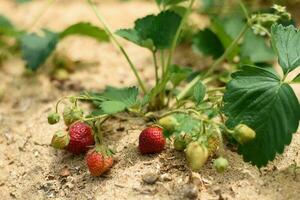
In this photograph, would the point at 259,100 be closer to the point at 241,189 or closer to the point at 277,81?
the point at 277,81

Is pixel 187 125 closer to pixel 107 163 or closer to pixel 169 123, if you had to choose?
pixel 169 123

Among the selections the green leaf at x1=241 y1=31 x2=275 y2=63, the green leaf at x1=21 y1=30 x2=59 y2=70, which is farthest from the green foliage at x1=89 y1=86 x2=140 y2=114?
the green leaf at x1=241 y1=31 x2=275 y2=63

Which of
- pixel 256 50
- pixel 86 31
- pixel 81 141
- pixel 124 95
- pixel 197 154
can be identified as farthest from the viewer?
pixel 86 31

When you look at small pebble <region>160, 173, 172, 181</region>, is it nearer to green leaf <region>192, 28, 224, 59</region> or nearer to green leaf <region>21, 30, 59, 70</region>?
green leaf <region>192, 28, 224, 59</region>

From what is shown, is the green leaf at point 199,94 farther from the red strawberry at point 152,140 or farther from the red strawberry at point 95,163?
the red strawberry at point 95,163

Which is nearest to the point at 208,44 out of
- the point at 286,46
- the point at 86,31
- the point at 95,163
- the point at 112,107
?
the point at 86,31

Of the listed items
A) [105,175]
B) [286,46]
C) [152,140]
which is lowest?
[105,175]
